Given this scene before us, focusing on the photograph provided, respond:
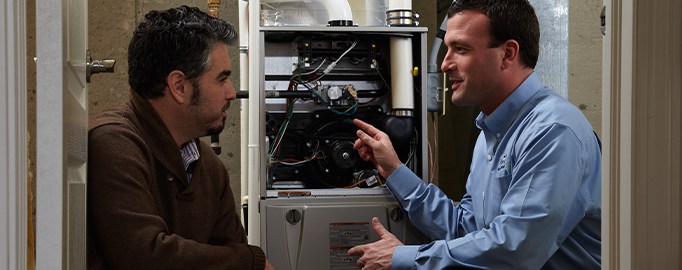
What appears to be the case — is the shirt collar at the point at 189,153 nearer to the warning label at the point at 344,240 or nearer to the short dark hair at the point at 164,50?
the short dark hair at the point at 164,50

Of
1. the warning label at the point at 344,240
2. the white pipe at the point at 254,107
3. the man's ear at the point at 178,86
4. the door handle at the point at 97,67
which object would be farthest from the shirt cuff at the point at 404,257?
the door handle at the point at 97,67

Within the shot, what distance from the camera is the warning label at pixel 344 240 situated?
1893mm

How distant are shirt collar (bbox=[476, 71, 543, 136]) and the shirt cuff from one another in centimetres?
50

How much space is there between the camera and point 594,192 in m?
1.38

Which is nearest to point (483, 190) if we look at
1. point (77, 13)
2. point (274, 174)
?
point (274, 174)

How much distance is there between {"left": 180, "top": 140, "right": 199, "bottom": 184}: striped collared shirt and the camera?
1483 mm

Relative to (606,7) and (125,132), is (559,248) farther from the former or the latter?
(125,132)

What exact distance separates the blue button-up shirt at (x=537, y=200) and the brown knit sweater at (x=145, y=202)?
64 centimetres
